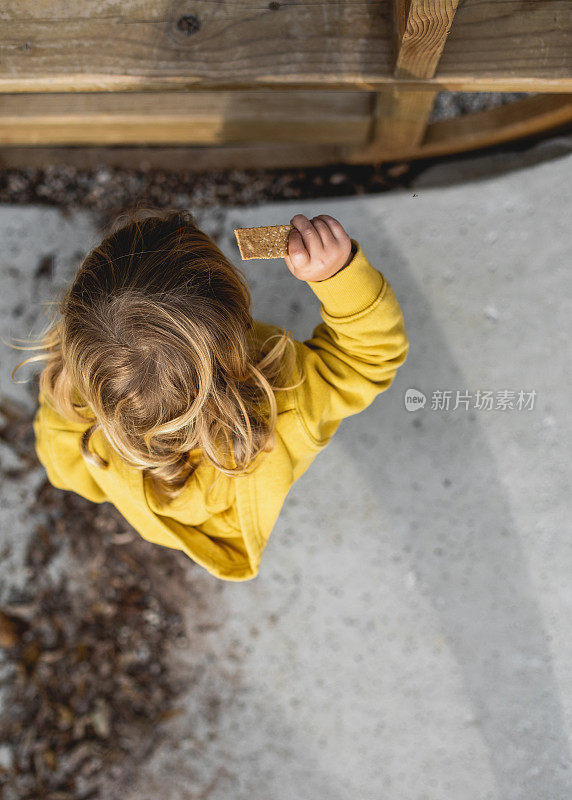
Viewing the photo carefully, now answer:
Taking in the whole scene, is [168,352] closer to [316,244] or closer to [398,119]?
[316,244]

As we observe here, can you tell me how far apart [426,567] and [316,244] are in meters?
0.86

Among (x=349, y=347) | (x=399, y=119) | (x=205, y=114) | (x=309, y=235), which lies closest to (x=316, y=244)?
(x=309, y=235)

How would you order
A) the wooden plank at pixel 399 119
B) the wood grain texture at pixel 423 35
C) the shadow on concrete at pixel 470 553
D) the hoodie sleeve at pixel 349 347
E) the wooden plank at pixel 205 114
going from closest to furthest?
the wood grain texture at pixel 423 35, the hoodie sleeve at pixel 349 347, the wooden plank at pixel 399 119, the wooden plank at pixel 205 114, the shadow on concrete at pixel 470 553

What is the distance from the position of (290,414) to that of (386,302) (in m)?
0.24

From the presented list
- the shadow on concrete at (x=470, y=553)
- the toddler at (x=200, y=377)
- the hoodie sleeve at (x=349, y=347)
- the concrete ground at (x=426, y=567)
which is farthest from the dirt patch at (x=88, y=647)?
the hoodie sleeve at (x=349, y=347)

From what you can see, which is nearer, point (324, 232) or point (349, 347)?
point (324, 232)

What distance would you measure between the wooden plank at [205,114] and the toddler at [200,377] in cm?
40

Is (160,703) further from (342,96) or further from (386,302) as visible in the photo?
(342,96)

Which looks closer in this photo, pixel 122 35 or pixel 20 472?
pixel 122 35

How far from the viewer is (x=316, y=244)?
0.83 meters

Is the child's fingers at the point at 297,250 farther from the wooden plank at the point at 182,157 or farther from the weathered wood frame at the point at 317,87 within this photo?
the wooden plank at the point at 182,157

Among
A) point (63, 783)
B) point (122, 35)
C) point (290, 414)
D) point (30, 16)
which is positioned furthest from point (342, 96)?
point (63, 783)

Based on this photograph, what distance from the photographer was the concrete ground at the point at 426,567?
1.34 m

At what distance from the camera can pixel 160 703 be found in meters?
1.37
